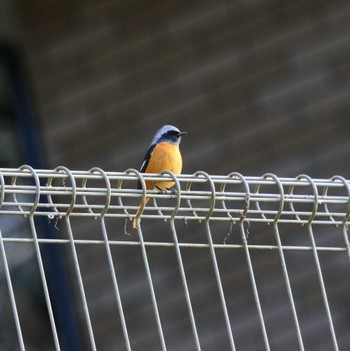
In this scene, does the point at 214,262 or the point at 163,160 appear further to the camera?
the point at 163,160

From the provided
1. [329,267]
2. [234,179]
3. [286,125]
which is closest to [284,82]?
[286,125]

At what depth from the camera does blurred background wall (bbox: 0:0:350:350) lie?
7082 millimetres

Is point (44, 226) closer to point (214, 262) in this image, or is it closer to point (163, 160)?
point (163, 160)

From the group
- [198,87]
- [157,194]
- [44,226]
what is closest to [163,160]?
[157,194]

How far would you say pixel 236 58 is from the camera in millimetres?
7305

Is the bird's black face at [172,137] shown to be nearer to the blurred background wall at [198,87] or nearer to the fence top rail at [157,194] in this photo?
the fence top rail at [157,194]

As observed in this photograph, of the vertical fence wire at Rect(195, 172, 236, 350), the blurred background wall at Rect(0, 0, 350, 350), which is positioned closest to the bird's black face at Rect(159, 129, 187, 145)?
the blurred background wall at Rect(0, 0, 350, 350)

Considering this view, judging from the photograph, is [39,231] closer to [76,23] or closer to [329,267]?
[76,23]

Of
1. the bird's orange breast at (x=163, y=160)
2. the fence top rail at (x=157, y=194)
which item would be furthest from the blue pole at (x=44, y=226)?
the fence top rail at (x=157, y=194)

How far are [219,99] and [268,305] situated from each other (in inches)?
53.4

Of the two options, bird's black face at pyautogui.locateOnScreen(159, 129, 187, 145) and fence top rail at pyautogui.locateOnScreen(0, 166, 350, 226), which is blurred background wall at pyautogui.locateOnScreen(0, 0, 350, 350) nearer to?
bird's black face at pyautogui.locateOnScreen(159, 129, 187, 145)

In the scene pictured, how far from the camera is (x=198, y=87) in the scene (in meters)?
7.34

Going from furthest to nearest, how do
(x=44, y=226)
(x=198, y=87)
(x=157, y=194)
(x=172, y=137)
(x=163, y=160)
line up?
1. (x=44, y=226)
2. (x=198, y=87)
3. (x=172, y=137)
4. (x=163, y=160)
5. (x=157, y=194)

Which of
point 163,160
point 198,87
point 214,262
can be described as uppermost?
point 198,87
